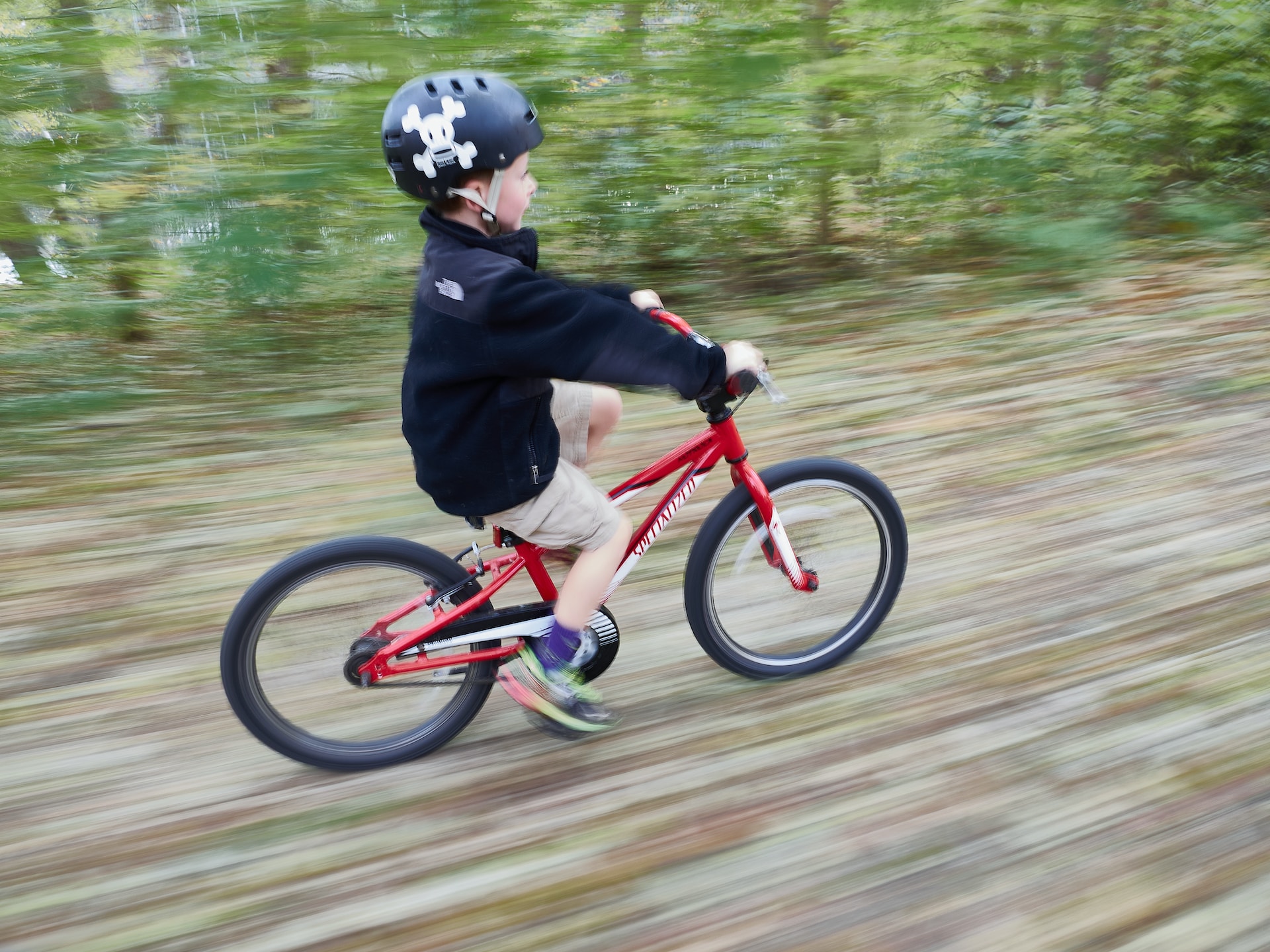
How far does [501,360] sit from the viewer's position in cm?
208

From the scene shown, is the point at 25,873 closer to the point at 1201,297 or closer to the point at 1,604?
the point at 1,604

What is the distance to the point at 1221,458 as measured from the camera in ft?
12.8

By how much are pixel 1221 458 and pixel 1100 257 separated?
9.29 feet

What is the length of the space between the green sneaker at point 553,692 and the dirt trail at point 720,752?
119 millimetres

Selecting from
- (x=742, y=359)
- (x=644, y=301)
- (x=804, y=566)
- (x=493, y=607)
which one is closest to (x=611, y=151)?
(x=644, y=301)

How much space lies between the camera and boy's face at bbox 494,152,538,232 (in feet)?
7.08

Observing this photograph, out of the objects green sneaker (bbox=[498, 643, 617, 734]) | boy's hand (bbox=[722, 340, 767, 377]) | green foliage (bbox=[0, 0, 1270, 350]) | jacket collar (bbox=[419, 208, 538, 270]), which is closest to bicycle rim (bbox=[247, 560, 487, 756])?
green sneaker (bbox=[498, 643, 617, 734])

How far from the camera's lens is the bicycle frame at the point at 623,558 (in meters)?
2.40

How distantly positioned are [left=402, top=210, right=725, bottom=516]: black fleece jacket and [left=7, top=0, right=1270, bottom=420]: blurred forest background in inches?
112

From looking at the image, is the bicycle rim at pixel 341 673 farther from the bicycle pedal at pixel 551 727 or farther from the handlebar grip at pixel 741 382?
the handlebar grip at pixel 741 382

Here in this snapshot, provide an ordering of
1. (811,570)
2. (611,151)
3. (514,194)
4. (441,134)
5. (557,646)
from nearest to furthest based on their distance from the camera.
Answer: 1. (441,134)
2. (514,194)
3. (557,646)
4. (811,570)
5. (611,151)

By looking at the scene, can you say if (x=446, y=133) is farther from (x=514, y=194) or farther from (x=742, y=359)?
(x=742, y=359)

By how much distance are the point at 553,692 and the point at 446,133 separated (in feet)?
4.35

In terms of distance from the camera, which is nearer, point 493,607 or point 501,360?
point 501,360
